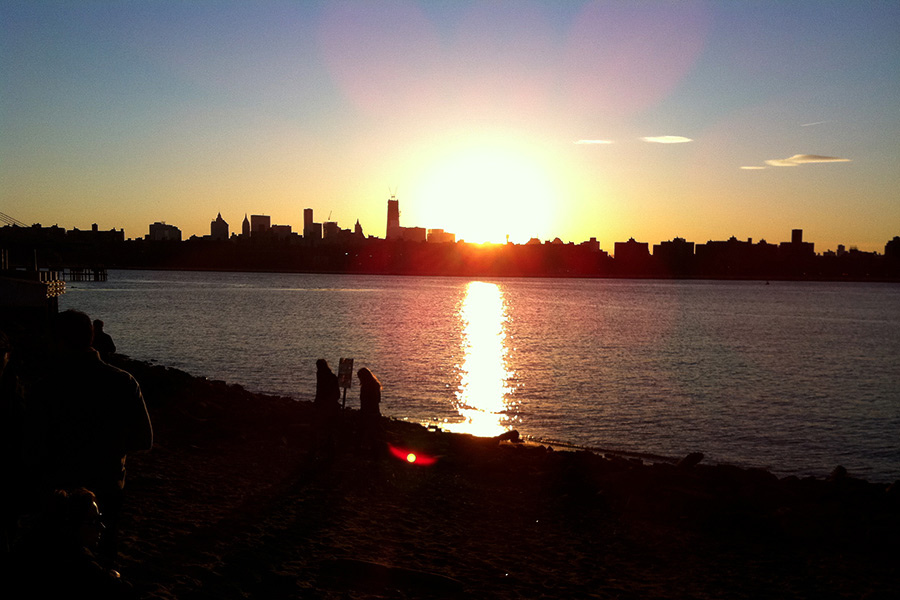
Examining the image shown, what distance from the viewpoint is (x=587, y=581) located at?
835 cm

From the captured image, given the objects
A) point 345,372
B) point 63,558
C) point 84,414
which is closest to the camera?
point 63,558

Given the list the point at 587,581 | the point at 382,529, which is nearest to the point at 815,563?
the point at 587,581

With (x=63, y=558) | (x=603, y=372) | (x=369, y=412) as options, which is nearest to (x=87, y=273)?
(x=603, y=372)

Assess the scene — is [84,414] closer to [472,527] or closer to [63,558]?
[63,558]

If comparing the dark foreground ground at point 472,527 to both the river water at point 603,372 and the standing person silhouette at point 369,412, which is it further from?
the river water at point 603,372

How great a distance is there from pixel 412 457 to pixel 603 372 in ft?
86.6

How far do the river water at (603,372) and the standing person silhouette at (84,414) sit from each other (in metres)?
18.1

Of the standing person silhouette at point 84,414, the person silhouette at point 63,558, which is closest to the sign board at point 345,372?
the standing person silhouette at point 84,414

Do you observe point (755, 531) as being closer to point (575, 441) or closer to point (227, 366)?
point (575, 441)

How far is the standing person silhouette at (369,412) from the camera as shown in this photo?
1466cm

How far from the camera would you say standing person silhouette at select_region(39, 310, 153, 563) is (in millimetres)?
4551

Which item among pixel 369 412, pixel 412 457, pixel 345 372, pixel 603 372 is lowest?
pixel 603 372

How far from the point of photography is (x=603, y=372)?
3966 cm

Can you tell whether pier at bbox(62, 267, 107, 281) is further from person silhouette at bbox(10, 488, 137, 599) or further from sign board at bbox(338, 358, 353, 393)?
person silhouette at bbox(10, 488, 137, 599)
